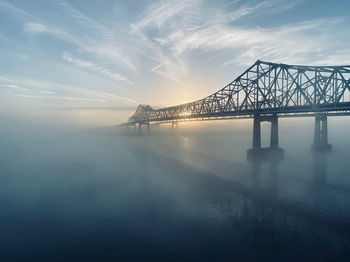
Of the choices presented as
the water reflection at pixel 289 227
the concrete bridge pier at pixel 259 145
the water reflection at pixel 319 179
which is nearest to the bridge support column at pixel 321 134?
the water reflection at pixel 319 179

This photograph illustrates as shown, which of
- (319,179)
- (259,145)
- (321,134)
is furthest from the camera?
(321,134)

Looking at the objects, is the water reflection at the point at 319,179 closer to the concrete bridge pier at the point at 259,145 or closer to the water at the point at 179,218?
the water at the point at 179,218

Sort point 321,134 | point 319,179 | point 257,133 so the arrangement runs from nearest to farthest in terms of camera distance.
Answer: point 319,179 < point 257,133 < point 321,134

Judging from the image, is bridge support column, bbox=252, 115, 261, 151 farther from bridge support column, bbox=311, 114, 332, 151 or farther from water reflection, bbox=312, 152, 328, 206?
bridge support column, bbox=311, 114, 332, 151

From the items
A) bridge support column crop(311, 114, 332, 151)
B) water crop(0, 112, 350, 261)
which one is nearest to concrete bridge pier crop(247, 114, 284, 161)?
water crop(0, 112, 350, 261)

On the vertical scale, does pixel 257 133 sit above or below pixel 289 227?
above

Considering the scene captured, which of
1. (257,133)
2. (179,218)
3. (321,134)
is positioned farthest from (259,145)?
(179,218)

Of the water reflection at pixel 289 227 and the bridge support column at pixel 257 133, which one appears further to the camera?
the bridge support column at pixel 257 133

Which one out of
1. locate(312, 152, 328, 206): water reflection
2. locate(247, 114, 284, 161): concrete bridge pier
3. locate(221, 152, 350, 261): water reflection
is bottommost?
locate(312, 152, 328, 206): water reflection

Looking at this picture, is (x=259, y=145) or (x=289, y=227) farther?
(x=259, y=145)

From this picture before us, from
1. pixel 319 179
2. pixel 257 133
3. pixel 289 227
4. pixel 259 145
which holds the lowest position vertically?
pixel 319 179

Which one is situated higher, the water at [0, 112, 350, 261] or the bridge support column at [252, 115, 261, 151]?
the bridge support column at [252, 115, 261, 151]

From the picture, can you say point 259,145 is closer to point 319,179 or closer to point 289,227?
point 319,179

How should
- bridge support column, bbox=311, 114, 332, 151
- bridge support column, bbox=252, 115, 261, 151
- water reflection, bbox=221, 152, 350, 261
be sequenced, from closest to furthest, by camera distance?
water reflection, bbox=221, 152, 350, 261
bridge support column, bbox=252, 115, 261, 151
bridge support column, bbox=311, 114, 332, 151
